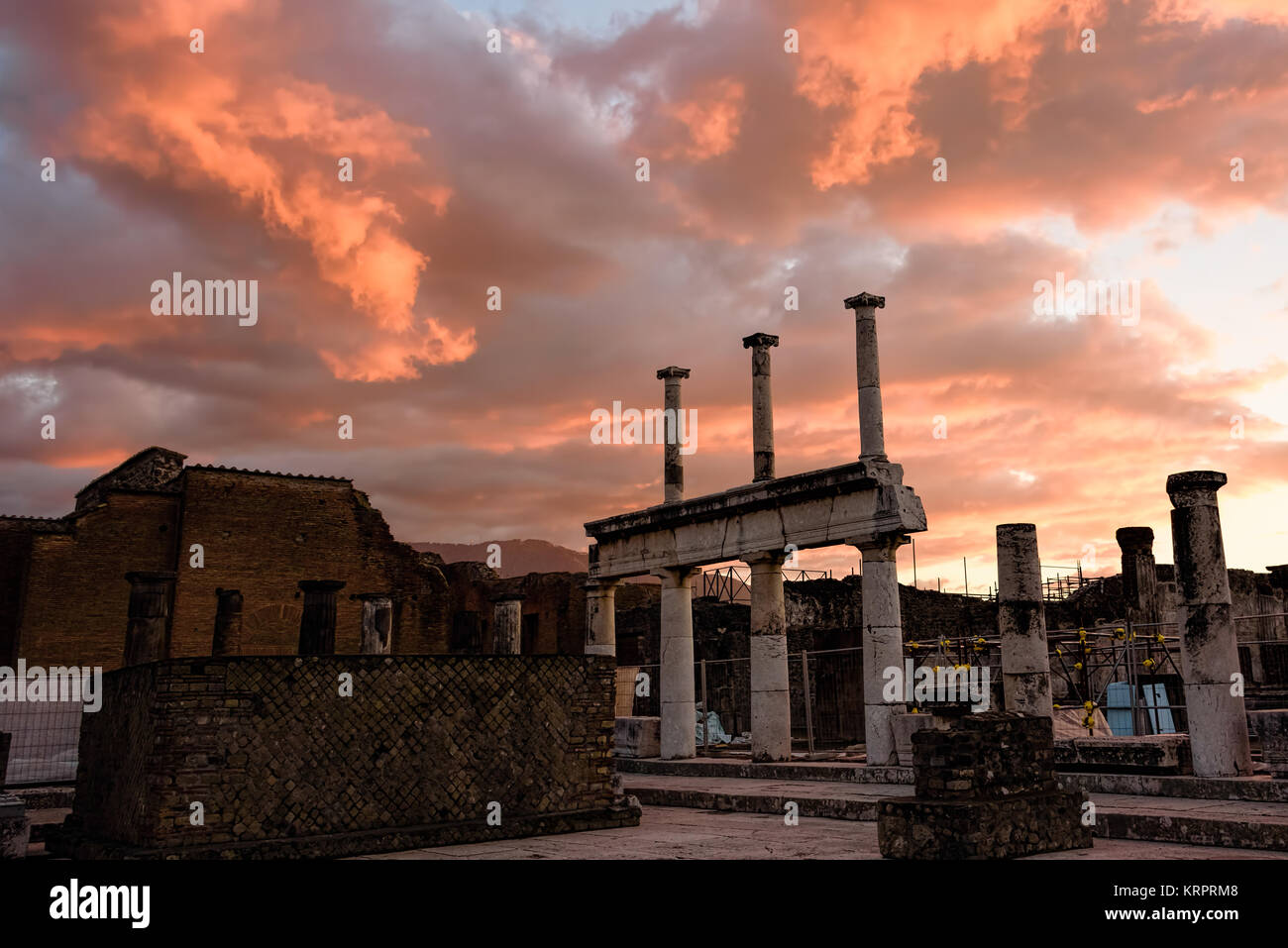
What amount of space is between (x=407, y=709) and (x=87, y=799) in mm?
3464

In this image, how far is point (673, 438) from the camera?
56.5ft

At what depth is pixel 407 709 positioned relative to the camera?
337 inches

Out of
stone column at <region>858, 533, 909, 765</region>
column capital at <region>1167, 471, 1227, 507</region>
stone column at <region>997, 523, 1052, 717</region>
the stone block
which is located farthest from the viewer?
the stone block

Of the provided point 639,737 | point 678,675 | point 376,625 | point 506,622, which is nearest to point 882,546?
point 678,675

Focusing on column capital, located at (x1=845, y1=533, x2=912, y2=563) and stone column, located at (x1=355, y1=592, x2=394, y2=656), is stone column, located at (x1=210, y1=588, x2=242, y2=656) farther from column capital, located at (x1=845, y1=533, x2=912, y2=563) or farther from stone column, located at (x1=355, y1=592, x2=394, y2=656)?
→ column capital, located at (x1=845, y1=533, x2=912, y2=563)

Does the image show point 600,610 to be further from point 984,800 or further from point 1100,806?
point 984,800

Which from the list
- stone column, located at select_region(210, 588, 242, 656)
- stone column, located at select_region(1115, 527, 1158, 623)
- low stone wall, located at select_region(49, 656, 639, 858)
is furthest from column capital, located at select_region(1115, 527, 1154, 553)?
stone column, located at select_region(210, 588, 242, 656)

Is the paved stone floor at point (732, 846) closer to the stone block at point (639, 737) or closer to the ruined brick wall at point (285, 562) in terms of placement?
the stone block at point (639, 737)

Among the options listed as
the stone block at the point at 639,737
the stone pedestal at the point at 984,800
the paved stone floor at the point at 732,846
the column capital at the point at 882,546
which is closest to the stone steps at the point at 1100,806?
the paved stone floor at the point at 732,846

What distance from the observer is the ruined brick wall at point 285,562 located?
1061 inches

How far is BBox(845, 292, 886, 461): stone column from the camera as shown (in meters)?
13.7

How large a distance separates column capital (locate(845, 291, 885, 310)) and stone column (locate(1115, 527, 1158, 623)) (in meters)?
16.1

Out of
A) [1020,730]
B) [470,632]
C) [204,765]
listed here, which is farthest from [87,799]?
[470,632]
